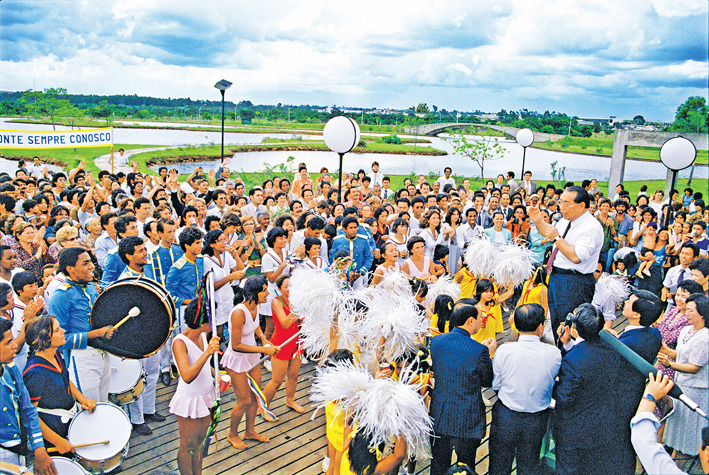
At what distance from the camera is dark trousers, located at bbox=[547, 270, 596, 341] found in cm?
448

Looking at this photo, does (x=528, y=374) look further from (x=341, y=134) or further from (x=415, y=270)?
(x=341, y=134)

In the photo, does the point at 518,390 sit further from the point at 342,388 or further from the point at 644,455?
the point at 342,388

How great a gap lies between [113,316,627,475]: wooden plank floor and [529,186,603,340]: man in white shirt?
163 cm

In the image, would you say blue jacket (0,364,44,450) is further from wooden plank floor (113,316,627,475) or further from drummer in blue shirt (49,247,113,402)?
wooden plank floor (113,316,627,475)

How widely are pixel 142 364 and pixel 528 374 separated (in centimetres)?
370

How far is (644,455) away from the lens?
2.53 meters

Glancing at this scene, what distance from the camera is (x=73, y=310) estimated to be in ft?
13.7

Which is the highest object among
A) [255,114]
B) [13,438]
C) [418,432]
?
[255,114]

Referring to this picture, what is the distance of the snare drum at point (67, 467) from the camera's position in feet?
11.1

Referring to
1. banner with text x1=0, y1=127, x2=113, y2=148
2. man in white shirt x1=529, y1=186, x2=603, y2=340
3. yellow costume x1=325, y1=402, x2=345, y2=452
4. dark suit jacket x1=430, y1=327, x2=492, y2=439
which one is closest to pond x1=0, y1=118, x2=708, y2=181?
banner with text x1=0, y1=127, x2=113, y2=148

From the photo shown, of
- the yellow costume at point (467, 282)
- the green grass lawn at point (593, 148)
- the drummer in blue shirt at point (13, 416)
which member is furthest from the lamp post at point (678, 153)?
the green grass lawn at point (593, 148)

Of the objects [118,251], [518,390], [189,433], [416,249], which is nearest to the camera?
[518,390]

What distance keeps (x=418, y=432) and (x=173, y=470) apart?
2.52 m

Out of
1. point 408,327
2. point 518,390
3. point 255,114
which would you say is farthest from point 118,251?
point 255,114
